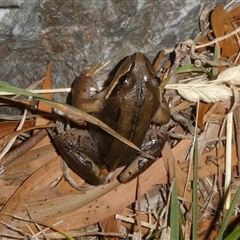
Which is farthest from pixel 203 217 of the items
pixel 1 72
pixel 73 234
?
pixel 1 72

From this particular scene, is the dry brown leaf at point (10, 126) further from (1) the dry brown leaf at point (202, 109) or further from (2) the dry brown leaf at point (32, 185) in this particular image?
(1) the dry brown leaf at point (202, 109)

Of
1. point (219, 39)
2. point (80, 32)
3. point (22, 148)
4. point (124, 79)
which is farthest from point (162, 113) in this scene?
point (22, 148)

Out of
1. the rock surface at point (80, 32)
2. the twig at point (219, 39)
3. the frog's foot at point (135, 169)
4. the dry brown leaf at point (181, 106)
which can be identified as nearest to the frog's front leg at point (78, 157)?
the frog's foot at point (135, 169)

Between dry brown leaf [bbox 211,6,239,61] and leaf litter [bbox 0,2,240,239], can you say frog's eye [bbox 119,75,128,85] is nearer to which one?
leaf litter [bbox 0,2,240,239]

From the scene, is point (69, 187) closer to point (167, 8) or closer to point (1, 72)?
point (1, 72)

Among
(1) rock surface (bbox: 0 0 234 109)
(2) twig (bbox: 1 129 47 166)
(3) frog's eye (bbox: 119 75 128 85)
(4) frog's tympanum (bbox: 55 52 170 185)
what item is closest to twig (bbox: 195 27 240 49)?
(1) rock surface (bbox: 0 0 234 109)

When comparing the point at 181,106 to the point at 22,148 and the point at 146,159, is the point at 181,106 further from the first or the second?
the point at 22,148
